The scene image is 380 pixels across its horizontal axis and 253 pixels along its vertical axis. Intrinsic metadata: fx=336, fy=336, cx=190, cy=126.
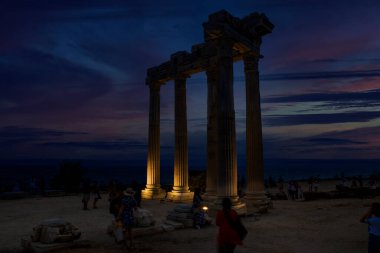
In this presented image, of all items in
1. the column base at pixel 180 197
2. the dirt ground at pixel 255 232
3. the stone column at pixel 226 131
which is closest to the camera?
the dirt ground at pixel 255 232

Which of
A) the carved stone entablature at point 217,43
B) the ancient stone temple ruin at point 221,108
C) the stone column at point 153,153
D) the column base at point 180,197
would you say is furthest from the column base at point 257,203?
the stone column at point 153,153

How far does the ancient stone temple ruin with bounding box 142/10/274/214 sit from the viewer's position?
18.1 meters

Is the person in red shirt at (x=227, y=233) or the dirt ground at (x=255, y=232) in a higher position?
the person in red shirt at (x=227, y=233)

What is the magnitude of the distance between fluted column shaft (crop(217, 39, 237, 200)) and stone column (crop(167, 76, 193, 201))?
734 centimetres

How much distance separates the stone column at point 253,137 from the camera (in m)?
20.6

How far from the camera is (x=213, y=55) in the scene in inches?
895

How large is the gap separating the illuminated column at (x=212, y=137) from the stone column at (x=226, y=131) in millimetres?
4326

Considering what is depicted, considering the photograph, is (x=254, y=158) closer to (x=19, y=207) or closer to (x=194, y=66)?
(x=194, y=66)

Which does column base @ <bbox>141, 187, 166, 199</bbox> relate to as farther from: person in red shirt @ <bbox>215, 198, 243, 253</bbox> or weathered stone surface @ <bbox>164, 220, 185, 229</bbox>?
person in red shirt @ <bbox>215, 198, 243, 253</bbox>

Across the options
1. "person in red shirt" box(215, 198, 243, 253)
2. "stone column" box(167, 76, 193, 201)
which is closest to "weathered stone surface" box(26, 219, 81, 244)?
"person in red shirt" box(215, 198, 243, 253)

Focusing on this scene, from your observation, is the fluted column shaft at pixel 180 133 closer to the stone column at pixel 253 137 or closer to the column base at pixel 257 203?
the stone column at pixel 253 137

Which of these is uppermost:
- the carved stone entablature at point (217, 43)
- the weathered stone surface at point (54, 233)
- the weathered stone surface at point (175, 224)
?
the carved stone entablature at point (217, 43)

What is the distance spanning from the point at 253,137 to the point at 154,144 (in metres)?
10.0

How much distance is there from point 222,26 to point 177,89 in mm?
8598
